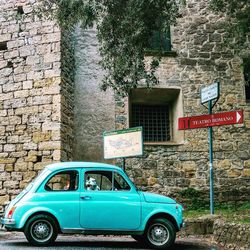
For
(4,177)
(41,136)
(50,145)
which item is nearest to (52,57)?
(41,136)

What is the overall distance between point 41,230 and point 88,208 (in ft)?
2.83

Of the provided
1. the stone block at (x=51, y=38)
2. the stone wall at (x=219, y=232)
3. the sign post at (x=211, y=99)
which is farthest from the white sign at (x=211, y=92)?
the stone block at (x=51, y=38)

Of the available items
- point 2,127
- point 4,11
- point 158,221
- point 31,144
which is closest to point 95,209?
point 158,221

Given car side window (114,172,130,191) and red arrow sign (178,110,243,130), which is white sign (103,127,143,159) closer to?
red arrow sign (178,110,243,130)

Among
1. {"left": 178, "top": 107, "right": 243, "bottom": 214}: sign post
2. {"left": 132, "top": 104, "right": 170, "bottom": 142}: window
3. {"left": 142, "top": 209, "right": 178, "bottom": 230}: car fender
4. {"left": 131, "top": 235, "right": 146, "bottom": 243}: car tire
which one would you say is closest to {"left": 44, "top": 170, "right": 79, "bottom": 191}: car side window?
{"left": 142, "top": 209, "right": 178, "bottom": 230}: car fender

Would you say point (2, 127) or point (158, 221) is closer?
point (158, 221)

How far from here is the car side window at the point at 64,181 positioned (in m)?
7.69

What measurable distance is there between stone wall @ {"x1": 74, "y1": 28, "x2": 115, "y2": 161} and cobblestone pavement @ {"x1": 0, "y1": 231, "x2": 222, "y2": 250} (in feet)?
12.6

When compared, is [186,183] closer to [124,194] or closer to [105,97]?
[105,97]

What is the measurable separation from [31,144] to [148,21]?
15.9 ft

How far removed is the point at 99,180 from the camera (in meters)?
7.96

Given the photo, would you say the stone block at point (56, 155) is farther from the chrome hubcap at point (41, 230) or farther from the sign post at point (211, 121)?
the chrome hubcap at point (41, 230)

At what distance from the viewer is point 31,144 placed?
1173cm

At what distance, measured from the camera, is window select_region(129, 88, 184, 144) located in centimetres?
1346
